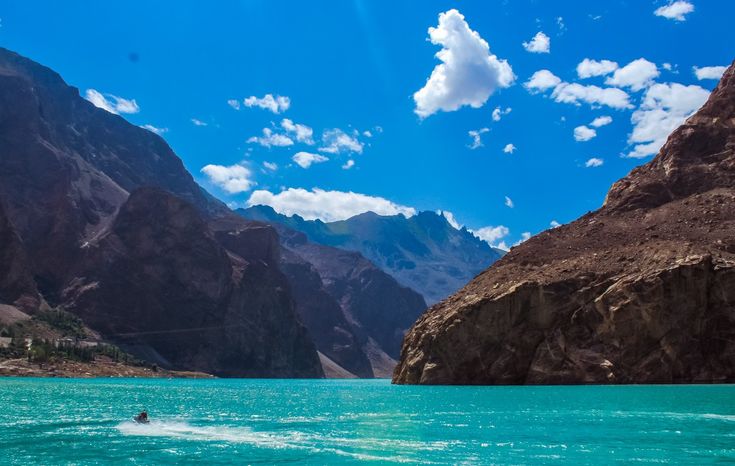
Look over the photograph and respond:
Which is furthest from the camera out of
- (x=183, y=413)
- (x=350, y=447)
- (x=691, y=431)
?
(x=183, y=413)

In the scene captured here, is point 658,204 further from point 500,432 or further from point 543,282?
point 500,432

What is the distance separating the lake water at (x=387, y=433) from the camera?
41.8 meters

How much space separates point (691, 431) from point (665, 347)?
84.1m

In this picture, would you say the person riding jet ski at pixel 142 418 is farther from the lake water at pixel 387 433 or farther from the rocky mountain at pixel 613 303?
the rocky mountain at pixel 613 303

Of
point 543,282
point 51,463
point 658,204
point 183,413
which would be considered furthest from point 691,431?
point 658,204

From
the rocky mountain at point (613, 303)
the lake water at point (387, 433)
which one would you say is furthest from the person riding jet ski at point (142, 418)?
the rocky mountain at point (613, 303)

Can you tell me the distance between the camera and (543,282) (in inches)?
5679

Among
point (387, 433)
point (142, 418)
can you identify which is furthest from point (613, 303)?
point (142, 418)

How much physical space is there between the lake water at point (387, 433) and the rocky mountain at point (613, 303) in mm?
45529

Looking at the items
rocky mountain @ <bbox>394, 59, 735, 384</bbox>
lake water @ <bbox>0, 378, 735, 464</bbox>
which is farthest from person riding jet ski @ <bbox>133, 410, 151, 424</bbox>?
rocky mountain @ <bbox>394, 59, 735, 384</bbox>

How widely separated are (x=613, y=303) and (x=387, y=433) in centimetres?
9027

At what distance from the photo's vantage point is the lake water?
1646 inches

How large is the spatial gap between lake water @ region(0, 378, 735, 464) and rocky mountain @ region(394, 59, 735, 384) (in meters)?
45.5

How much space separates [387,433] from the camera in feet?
180
